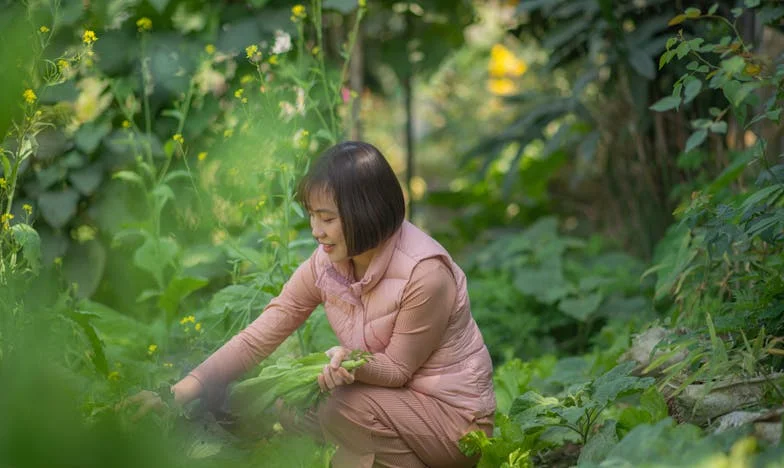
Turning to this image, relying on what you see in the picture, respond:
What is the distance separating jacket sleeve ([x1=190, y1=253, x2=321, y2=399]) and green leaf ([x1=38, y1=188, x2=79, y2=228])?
154 cm

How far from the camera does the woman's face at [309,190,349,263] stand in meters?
2.06

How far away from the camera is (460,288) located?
7.18ft

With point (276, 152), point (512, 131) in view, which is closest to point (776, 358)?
point (276, 152)

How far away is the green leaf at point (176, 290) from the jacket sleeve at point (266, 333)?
0.73m

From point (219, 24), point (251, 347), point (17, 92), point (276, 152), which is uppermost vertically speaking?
point (17, 92)

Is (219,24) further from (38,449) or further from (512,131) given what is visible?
(38,449)

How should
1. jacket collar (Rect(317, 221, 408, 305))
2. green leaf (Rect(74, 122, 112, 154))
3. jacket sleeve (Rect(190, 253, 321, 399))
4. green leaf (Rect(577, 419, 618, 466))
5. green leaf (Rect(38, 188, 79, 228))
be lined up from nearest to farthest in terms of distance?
green leaf (Rect(577, 419, 618, 466)), jacket collar (Rect(317, 221, 408, 305)), jacket sleeve (Rect(190, 253, 321, 399)), green leaf (Rect(38, 188, 79, 228)), green leaf (Rect(74, 122, 112, 154))

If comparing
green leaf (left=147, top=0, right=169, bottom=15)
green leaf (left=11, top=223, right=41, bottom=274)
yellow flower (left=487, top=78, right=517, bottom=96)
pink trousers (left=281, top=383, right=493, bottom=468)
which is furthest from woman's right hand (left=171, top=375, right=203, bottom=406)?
yellow flower (left=487, top=78, right=517, bottom=96)

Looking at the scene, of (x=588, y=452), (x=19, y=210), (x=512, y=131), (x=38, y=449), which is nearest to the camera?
(x=38, y=449)

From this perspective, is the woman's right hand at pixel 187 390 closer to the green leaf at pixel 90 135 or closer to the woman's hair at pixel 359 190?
the woman's hair at pixel 359 190

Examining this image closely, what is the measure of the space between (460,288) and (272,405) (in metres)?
0.50

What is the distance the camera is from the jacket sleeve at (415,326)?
2.07 metres

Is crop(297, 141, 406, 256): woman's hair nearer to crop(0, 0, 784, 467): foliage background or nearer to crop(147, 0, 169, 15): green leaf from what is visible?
crop(0, 0, 784, 467): foliage background

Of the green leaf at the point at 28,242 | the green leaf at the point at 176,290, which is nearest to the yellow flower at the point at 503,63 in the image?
the green leaf at the point at 176,290
